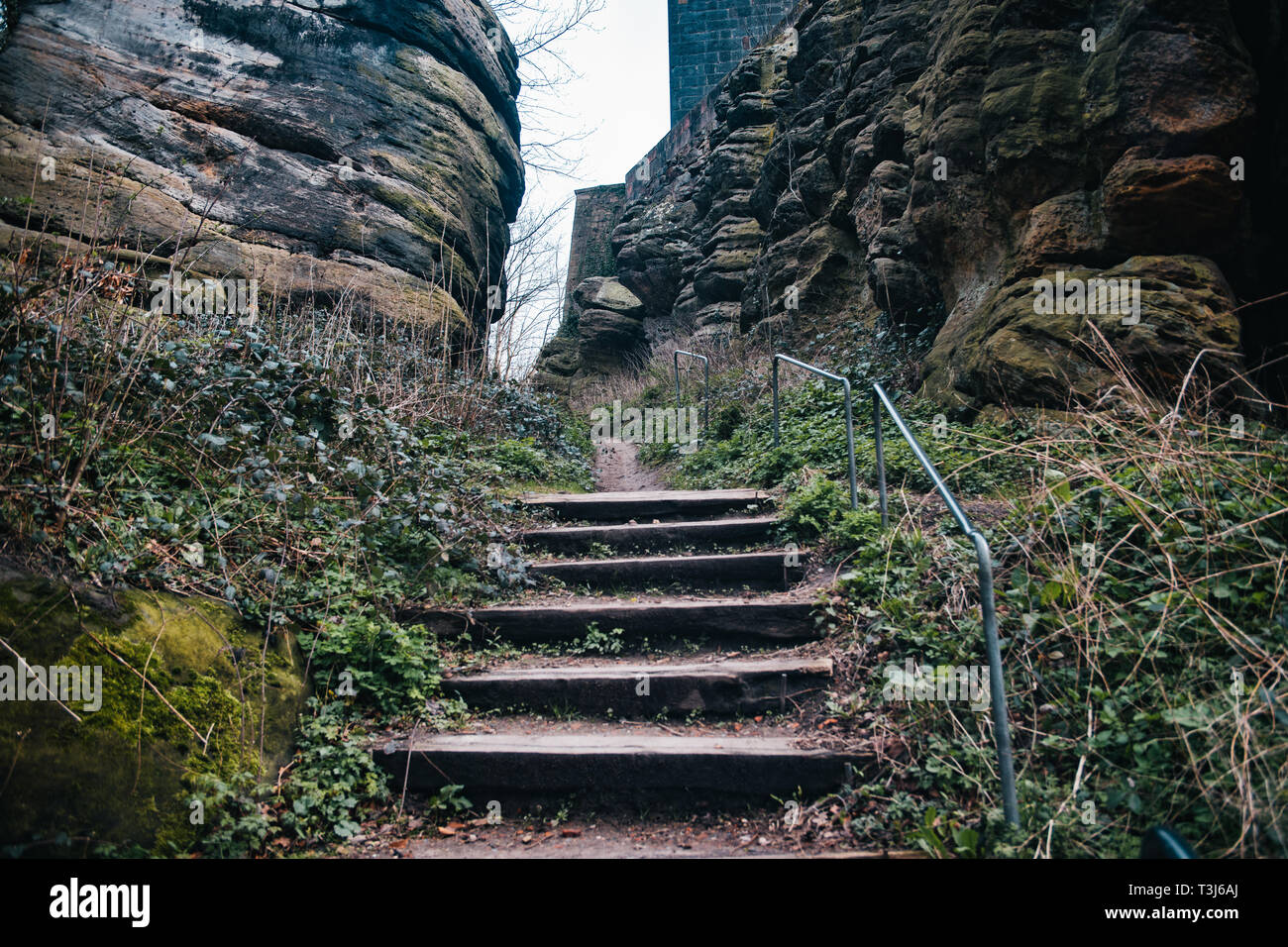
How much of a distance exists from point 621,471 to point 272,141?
5.64m

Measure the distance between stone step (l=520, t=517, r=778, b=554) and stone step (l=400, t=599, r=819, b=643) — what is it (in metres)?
0.87

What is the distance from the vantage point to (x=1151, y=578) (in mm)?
2656

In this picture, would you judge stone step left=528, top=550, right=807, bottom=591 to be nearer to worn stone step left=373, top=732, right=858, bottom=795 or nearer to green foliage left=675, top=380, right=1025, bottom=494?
green foliage left=675, top=380, right=1025, bottom=494

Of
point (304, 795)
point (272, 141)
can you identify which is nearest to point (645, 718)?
point (304, 795)

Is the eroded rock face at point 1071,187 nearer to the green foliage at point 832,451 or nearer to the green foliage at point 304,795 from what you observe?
the green foliage at point 832,451

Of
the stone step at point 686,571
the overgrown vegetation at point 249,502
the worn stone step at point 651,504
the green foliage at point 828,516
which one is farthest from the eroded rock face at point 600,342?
the green foliage at point 828,516

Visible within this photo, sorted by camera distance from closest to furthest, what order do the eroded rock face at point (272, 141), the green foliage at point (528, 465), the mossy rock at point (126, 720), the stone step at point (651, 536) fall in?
the mossy rock at point (126, 720)
the stone step at point (651, 536)
the eroded rock face at point (272, 141)
the green foliage at point (528, 465)

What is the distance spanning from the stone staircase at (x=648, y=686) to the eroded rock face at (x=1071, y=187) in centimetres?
225

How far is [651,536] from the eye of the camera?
4.72 meters

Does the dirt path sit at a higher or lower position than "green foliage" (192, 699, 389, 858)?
higher

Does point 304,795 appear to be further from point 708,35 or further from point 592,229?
point 708,35

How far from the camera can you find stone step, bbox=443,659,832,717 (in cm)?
317

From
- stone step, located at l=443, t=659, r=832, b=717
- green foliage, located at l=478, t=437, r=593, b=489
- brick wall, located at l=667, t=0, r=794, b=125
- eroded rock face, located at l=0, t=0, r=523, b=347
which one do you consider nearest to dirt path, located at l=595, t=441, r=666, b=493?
green foliage, located at l=478, t=437, r=593, b=489

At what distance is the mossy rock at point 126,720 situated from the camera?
2.21 m
